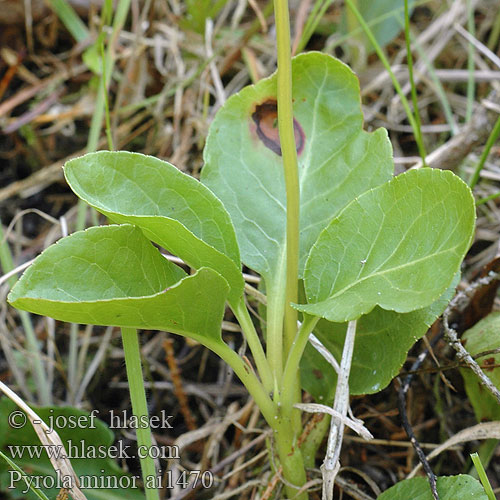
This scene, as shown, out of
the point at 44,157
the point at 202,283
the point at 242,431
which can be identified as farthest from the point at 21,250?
the point at 202,283

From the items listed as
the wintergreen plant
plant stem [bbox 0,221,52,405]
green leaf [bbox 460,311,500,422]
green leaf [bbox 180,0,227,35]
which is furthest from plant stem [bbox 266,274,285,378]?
green leaf [bbox 180,0,227,35]

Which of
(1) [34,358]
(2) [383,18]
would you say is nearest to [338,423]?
(1) [34,358]

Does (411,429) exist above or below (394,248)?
below

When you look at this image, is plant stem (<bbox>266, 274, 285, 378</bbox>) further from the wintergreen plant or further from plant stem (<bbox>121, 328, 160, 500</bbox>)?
plant stem (<bbox>121, 328, 160, 500</bbox>)

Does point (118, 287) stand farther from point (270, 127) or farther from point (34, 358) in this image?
point (34, 358)

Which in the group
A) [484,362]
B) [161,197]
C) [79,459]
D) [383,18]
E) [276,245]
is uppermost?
[383,18]

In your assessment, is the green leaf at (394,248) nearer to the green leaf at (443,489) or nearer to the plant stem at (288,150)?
the plant stem at (288,150)
